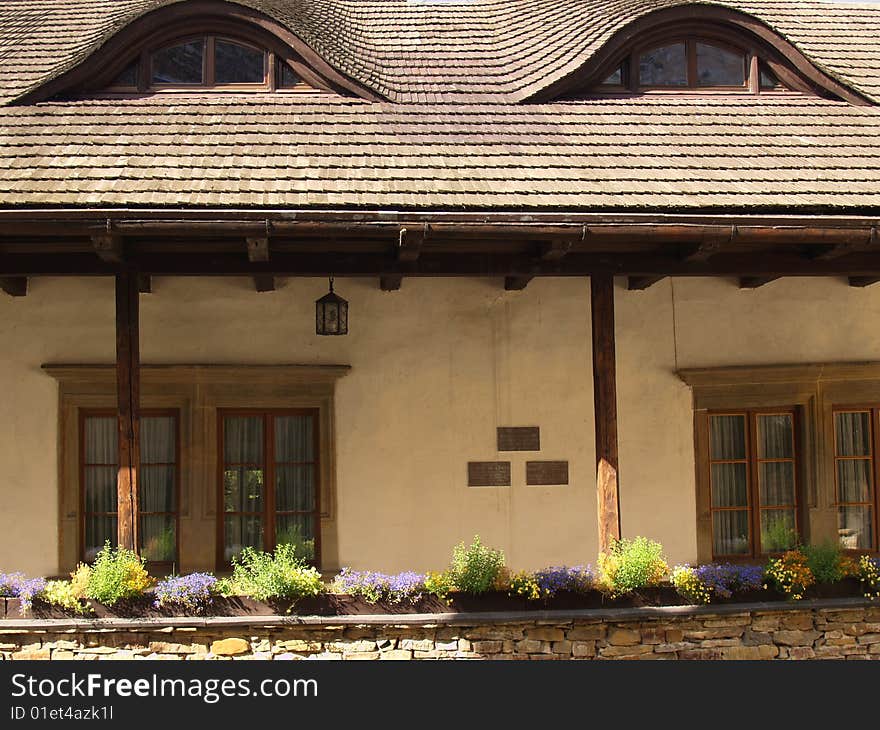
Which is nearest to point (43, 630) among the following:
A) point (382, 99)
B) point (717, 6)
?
point (382, 99)

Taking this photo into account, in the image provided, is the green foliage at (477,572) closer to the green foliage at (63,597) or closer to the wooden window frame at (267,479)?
the wooden window frame at (267,479)

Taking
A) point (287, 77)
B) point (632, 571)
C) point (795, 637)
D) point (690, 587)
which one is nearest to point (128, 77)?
point (287, 77)

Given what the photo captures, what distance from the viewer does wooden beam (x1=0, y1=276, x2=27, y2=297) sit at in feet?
24.8

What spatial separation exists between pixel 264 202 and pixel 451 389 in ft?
8.50

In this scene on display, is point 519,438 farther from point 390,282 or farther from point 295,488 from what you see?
point 295,488

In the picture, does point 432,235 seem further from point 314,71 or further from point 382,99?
point 314,71

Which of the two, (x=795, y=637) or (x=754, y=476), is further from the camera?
(x=754, y=476)

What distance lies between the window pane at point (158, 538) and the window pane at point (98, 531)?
24 cm

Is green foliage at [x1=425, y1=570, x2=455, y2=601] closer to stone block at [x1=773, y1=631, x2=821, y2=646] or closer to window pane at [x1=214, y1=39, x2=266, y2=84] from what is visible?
stone block at [x1=773, y1=631, x2=821, y2=646]

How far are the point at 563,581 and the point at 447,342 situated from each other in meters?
2.60

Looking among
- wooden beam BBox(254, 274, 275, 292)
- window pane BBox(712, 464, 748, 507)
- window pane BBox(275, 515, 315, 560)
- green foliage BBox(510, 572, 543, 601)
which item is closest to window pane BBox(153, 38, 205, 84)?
wooden beam BBox(254, 274, 275, 292)

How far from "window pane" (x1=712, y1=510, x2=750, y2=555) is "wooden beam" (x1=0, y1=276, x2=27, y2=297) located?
20.3 ft

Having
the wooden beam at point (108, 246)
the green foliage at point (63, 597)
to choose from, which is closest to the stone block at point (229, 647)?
the green foliage at point (63, 597)

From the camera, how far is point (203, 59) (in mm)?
8633
